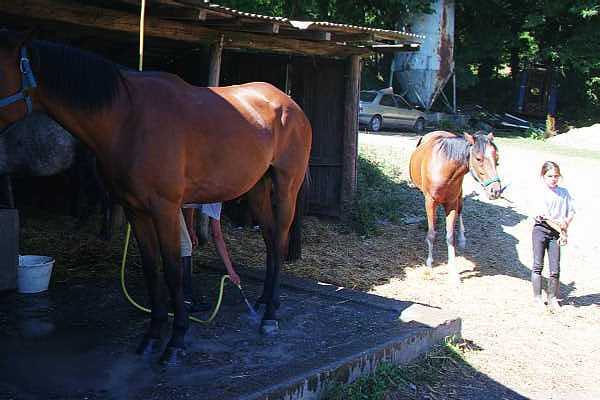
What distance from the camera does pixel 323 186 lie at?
934 centimetres

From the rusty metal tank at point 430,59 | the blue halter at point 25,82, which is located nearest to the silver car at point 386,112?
the rusty metal tank at point 430,59

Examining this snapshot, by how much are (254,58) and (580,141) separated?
1510 centimetres

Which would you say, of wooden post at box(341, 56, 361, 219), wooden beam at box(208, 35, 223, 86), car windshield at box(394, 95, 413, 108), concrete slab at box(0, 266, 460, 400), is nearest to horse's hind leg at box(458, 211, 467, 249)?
wooden post at box(341, 56, 361, 219)

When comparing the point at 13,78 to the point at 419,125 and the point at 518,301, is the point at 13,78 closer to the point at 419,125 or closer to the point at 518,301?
the point at 518,301

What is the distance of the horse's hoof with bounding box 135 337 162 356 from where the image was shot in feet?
12.6

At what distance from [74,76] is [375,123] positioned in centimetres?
1858

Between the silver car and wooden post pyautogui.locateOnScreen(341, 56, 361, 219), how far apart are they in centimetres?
1153

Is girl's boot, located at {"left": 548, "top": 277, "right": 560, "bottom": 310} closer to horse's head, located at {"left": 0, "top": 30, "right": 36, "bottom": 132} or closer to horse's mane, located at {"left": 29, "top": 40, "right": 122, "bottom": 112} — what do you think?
horse's mane, located at {"left": 29, "top": 40, "right": 122, "bottom": 112}

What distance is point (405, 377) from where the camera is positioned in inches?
167

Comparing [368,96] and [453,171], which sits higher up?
[368,96]

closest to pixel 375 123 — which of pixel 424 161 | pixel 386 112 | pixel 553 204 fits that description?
pixel 386 112

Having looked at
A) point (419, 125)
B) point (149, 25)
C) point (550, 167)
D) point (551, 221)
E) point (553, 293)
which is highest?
point (149, 25)

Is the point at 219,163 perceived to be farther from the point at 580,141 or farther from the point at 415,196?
the point at 580,141

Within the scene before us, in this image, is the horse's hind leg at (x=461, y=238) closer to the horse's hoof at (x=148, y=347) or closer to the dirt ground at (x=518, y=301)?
the dirt ground at (x=518, y=301)
